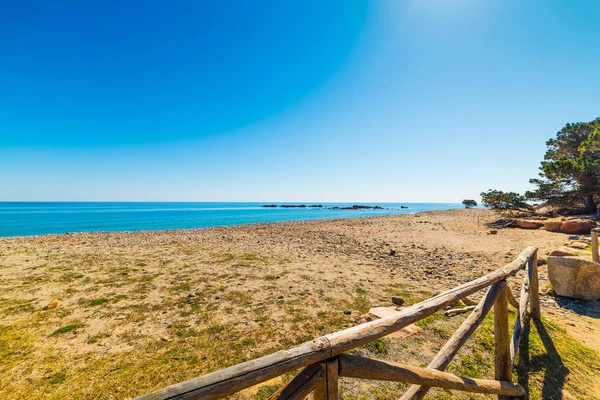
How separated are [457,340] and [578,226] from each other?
80.1 ft

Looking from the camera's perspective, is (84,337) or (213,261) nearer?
(84,337)

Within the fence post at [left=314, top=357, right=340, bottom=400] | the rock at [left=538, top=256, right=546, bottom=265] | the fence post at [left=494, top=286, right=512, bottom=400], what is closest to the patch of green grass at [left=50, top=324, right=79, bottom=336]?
the fence post at [left=314, top=357, right=340, bottom=400]

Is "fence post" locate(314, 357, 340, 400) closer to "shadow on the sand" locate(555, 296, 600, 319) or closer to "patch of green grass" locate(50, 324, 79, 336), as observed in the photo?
"patch of green grass" locate(50, 324, 79, 336)

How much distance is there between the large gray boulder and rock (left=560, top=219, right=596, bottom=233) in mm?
17228

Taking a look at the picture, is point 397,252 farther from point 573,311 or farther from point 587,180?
point 587,180

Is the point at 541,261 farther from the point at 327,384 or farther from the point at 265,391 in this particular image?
the point at 327,384

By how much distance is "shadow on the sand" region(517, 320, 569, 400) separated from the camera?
13.9 ft

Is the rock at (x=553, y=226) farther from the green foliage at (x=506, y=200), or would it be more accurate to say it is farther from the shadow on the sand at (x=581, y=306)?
the shadow on the sand at (x=581, y=306)

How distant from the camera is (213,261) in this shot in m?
13.1

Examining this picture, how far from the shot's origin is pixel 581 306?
23.8 feet

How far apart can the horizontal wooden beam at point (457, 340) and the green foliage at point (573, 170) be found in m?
31.0

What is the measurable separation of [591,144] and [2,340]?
132 ft

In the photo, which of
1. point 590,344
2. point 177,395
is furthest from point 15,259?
point 590,344

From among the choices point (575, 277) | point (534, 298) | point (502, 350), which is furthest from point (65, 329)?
point (575, 277)
